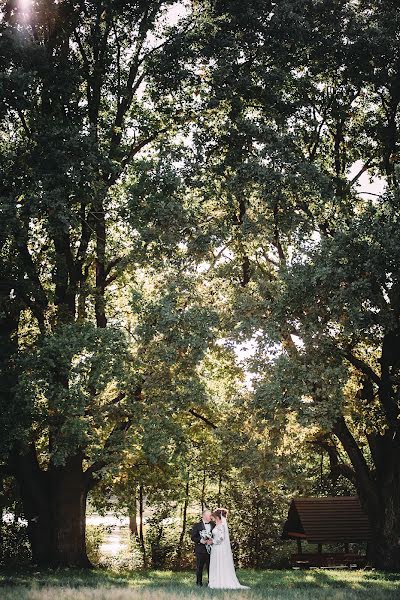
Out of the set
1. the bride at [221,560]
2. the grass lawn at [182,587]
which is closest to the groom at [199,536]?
the bride at [221,560]

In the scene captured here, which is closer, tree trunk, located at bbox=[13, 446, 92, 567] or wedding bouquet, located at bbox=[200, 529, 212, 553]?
wedding bouquet, located at bbox=[200, 529, 212, 553]

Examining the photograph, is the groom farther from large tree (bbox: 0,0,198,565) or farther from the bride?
large tree (bbox: 0,0,198,565)

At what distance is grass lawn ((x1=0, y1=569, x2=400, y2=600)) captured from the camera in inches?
435

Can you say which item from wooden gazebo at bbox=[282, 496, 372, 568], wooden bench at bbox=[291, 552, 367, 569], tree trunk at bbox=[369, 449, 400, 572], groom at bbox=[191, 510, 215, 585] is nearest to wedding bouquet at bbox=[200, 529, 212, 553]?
groom at bbox=[191, 510, 215, 585]

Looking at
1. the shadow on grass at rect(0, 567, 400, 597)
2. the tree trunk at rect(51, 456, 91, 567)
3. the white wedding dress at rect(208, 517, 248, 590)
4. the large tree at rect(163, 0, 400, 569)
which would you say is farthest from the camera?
the tree trunk at rect(51, 456, 91, 567)

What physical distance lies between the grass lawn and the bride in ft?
1.73

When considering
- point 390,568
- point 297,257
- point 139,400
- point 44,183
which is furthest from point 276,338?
point 390,568

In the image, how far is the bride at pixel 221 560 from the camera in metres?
16.2

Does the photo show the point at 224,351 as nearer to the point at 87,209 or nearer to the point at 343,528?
the point at 87,209

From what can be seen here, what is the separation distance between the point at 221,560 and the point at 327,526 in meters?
8.37

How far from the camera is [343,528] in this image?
2364 centimetres

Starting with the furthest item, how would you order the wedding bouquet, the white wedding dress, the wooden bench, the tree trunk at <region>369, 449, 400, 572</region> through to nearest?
the wooden bench → the tree trunk at <region>369, 449, 400, 572</region> → the wedding bouquet → the white wedding dress

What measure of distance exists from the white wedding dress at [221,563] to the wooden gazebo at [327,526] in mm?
7465

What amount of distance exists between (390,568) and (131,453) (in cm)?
866
